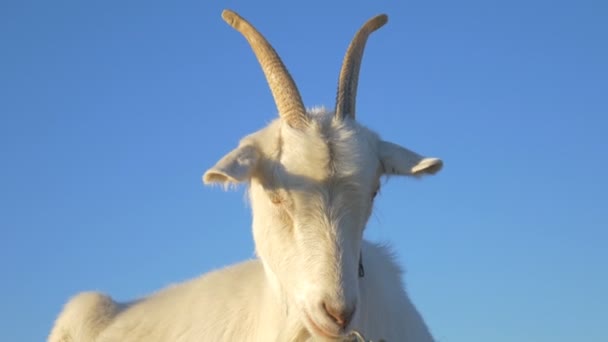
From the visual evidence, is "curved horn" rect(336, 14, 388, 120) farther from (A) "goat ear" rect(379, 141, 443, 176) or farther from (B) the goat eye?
(B) the goat eye

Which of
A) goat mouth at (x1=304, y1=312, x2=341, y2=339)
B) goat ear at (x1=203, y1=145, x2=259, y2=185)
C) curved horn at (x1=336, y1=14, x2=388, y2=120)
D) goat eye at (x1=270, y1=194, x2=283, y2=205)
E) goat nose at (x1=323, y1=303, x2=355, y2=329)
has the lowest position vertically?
goat mouth at (x1=304, y1=312, x2=341, y2=339)

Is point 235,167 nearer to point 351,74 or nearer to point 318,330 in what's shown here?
point 318,330

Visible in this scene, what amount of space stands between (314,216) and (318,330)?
787 millimetres

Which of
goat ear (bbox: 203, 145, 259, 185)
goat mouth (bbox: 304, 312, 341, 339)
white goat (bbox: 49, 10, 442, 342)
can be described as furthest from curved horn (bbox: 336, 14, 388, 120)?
goat mouth (bbox: 304, 312, 341, 339)

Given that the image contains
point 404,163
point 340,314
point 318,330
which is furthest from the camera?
point 404,163

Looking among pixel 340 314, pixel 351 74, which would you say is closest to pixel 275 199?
pixel 340 314

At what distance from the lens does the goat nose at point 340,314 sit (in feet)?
18.4

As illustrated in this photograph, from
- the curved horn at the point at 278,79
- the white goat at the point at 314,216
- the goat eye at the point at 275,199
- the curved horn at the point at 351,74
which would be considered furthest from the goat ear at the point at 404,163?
the goat eye at the point at 275,199

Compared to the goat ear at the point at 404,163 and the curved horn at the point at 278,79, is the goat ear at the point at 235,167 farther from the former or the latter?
the goat ear at the point at 404,163

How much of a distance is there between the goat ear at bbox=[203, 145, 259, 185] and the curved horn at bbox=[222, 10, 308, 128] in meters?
0.41

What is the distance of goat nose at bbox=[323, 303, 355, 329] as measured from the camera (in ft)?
18.4

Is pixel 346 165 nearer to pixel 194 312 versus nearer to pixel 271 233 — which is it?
pixel 271 233

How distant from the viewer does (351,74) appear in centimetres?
719

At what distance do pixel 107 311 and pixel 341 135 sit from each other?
15.4ft
